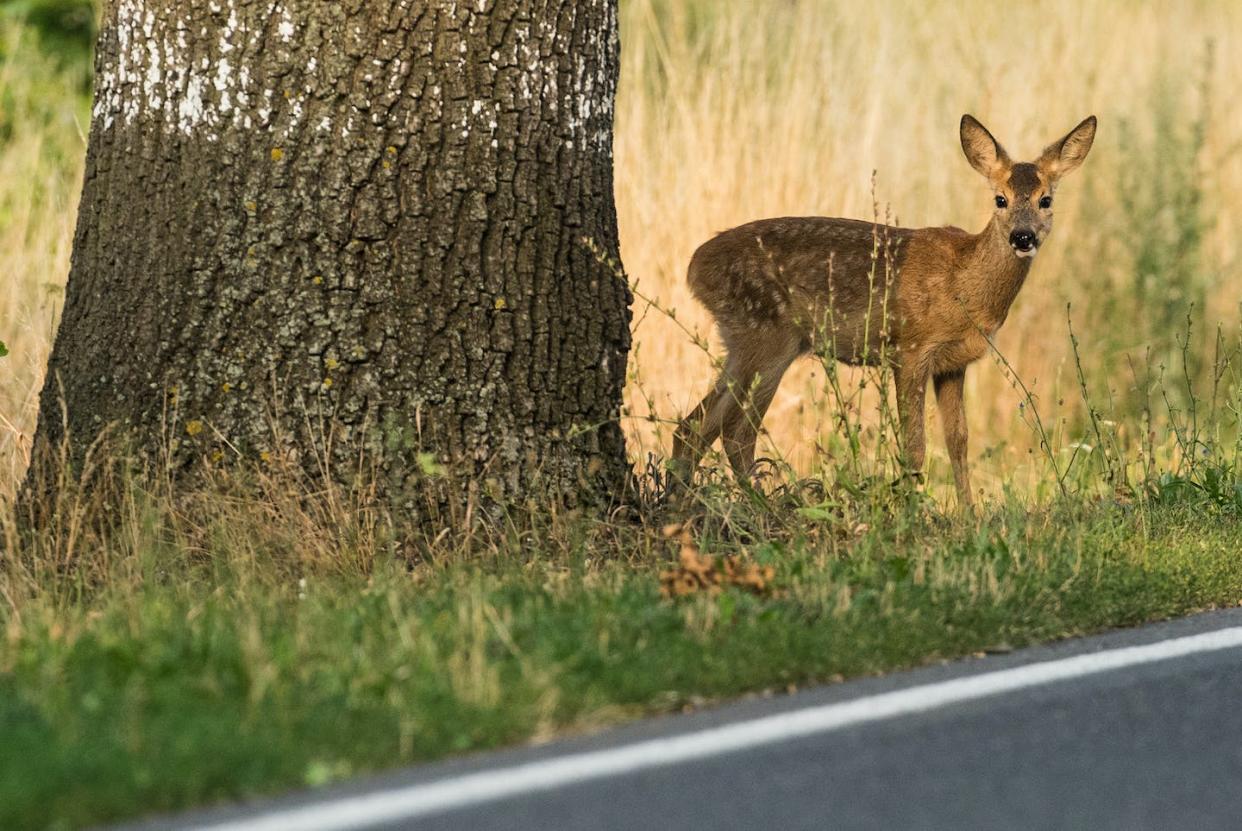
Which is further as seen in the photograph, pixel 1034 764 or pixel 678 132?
pixel 678 132

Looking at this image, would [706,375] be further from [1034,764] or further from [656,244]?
[1034,764]

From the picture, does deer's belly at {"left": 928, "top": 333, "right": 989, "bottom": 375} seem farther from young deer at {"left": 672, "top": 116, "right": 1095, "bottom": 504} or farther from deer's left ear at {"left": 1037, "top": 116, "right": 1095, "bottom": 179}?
deer's left ear at {"left": 1037, "top": 116, "right": 1095, "bottom": 179}

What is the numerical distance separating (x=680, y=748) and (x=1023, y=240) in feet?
15.5

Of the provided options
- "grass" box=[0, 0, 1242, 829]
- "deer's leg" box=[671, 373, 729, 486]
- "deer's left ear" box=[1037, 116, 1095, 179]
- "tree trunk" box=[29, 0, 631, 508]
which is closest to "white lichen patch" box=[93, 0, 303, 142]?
"tree trunk" box=[29, 0, 631, 508]

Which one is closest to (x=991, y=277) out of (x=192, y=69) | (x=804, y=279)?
(x=804, y=279)

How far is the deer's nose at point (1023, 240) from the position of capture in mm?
8688

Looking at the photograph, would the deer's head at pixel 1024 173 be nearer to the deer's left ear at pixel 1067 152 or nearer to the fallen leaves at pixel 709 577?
the deer's left ear at pixel 1067 152

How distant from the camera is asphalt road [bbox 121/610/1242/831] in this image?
13.6ft

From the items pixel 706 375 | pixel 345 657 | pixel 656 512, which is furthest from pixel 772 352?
pixel 345 657

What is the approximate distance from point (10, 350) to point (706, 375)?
3.61 metres

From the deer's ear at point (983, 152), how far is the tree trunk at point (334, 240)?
9.57 ft

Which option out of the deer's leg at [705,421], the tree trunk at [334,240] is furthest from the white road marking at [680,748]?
the deer's leg at [705,421]

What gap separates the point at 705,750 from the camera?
4602 millimetres

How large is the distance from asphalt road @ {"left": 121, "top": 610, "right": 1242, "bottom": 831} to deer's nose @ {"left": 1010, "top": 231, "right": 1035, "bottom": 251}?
3.57 meters
